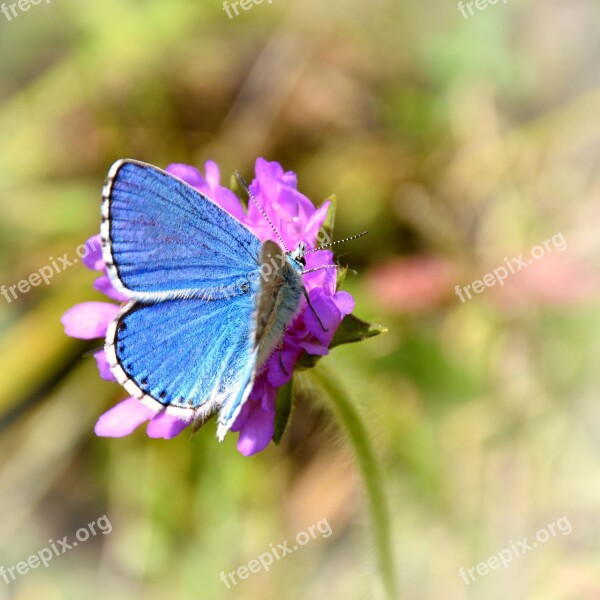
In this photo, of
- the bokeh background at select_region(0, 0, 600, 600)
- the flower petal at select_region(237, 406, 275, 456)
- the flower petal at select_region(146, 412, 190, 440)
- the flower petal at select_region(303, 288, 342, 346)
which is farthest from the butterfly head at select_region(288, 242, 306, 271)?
the bokeh background at select_region(0, 0, 600, 600)

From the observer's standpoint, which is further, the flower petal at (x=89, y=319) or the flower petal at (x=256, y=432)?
the flower petal at (x=89, y=319)

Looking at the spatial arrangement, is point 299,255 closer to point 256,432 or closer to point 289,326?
point 289,326

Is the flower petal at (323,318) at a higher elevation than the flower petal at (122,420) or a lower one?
higher

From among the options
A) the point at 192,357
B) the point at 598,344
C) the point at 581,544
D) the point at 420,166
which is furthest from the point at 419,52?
the point at 192,357

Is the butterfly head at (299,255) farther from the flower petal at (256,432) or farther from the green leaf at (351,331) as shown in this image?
the flower petal at (256,432)

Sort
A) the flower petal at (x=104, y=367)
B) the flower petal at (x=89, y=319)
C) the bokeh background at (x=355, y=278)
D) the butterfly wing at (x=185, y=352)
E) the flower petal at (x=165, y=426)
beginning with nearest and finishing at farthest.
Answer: the butterfly wing at (x=185, y=352) < the flower petal at (x=165, y=426) < the flower petal at (x=104, y=367) < the flower petal at (x=89, y=319) < the bokeh background at (x=355, y=278)

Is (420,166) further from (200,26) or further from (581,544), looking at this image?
(581,544)

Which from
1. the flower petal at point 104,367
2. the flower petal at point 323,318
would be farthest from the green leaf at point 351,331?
the flower petal at point 104,367
